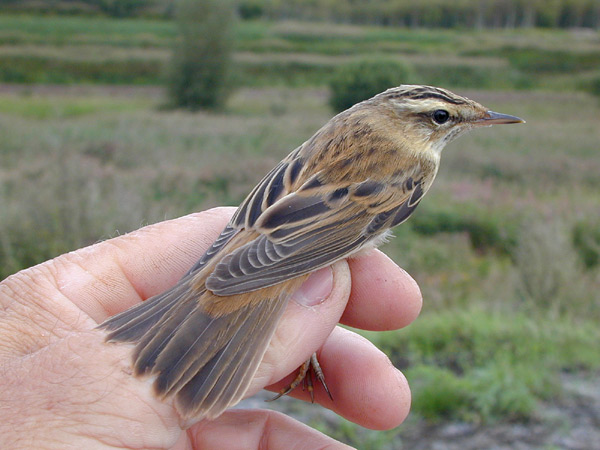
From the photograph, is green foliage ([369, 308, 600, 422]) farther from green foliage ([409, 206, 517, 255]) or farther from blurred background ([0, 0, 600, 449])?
green foliage ([409, 206, 517, 255])

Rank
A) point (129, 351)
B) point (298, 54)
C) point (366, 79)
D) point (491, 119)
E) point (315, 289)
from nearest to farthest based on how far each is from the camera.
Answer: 1. point (129, 351)
2. point (315, 289)
3. point (491, 119)
4. point (366, 79)
5. point (298, 54)

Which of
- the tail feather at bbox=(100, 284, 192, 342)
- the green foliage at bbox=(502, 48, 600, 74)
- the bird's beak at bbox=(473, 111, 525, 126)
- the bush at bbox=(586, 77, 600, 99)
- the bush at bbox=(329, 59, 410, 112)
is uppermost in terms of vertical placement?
the bird's beak at bbox=(473, 111, 525, 126)

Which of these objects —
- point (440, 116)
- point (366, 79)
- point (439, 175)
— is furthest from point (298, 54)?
point (440, 116)

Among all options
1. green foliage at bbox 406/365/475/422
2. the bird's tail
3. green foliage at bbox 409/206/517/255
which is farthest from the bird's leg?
green foliage at bbox 409/206/517/255

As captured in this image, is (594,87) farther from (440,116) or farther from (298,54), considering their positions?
(440,116)

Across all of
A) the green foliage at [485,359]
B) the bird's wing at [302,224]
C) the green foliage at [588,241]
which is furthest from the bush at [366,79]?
the bird's wing at [302,224]

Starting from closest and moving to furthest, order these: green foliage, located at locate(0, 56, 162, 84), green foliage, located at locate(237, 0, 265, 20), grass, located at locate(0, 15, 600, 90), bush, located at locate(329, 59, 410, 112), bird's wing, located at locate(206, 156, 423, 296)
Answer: bird's wing, located at locate(206, 156, 423, 296), bush, located at locate(329, 59, 410, 112), grass, located at locate(0, 15, 600, 90), green foliage, located at locate(0, 56, 162, 84), green foliage, located at locate(237, 0, 265, 20)
